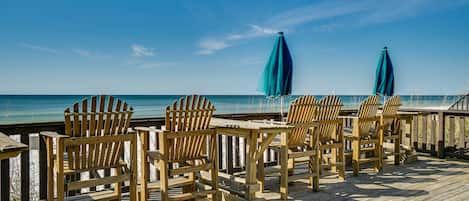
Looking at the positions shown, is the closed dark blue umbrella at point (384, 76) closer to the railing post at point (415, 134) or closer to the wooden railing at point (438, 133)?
the wooden railing at point (438, 133)

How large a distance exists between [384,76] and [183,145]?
173 inches

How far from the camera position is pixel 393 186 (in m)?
4.34

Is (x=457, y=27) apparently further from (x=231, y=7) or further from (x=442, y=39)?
(x=231, y=7)

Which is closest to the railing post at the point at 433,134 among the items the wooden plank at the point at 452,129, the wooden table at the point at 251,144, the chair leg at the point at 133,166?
the wooden plank at the point at 452,129

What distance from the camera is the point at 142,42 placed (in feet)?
98.7

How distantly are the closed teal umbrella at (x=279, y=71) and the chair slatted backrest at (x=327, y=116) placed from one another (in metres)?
0.51

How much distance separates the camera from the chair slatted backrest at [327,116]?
4406mm

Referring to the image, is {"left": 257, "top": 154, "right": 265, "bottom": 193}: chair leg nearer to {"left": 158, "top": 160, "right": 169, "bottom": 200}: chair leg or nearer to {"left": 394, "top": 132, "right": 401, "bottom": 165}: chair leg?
{"left": 158, "top": 160, "right": 169, "bottom": 200}: chair leg

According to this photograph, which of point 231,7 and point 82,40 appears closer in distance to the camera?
point 231,7

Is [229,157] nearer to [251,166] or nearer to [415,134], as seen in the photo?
[251,166]

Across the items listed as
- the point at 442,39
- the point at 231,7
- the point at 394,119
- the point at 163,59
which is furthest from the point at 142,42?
the point at 394,119

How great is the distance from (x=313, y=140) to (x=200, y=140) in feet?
4.87

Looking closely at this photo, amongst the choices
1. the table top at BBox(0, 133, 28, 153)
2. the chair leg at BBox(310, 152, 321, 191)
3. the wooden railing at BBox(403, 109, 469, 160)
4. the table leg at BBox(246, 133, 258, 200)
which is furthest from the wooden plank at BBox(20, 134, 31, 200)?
the wooden railing at BBox(403, 109, 469, 160)

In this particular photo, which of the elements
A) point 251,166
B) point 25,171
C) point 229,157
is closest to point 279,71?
point 229,157
